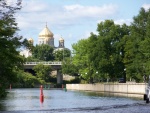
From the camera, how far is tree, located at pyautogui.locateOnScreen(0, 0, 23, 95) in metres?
43.5

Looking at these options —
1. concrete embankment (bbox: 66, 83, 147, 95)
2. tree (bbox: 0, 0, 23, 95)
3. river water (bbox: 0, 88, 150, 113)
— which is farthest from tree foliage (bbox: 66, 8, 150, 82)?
tree (bbox: 0, 0, 23, 95)

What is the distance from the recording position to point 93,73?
473ft

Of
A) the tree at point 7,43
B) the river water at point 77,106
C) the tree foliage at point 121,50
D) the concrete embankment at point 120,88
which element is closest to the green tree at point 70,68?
the concrete embankment at point 120,88

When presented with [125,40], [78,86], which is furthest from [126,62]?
[78,86]

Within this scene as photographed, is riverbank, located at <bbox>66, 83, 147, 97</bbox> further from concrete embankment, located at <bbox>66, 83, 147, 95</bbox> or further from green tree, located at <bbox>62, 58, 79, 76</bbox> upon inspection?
green tree, located at <bbox>62, 58, 79, 76</bbox>

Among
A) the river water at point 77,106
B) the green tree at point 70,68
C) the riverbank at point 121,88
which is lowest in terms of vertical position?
the river water at point 77,106

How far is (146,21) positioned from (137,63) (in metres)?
8.59

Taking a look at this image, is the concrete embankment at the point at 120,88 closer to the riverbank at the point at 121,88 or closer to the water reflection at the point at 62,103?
the riverbank at the point at 121,88

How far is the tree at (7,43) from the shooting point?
43500 mm

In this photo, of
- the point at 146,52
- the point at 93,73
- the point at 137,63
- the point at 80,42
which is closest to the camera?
the point at 146,52

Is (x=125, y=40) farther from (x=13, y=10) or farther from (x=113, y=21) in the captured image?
(x=13, y=10)

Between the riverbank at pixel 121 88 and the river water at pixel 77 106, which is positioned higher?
the riverbank at pixel 121 88

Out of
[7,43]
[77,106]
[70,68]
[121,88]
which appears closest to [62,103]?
[77,106]

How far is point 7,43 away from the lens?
45906 millimetres
